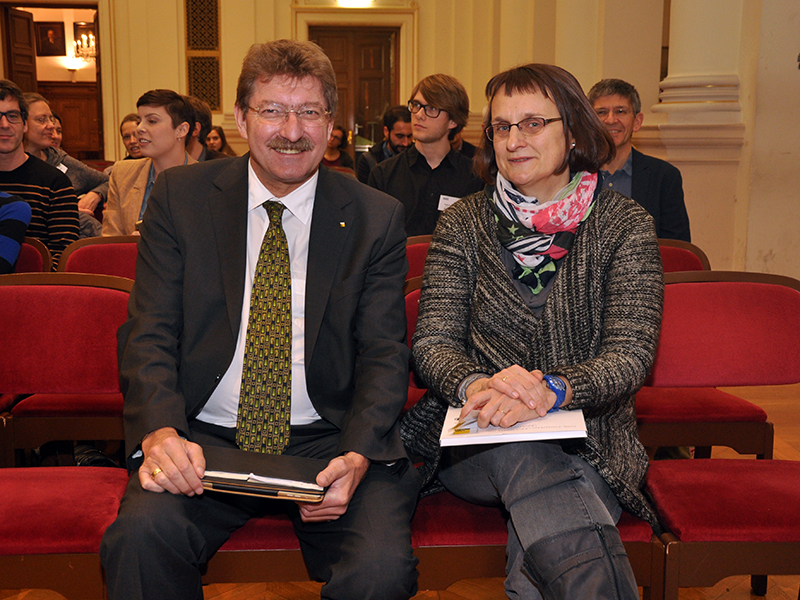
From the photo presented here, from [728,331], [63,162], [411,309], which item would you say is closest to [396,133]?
[63,162]

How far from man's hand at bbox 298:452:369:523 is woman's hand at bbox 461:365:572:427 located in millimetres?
275

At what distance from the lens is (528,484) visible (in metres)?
1.58

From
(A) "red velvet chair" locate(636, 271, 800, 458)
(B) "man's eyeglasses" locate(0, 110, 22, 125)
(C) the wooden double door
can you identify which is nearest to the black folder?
(A) "red velvet chair" locate(636, 271, 800, 458)

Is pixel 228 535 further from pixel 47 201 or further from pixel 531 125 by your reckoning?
pixel 47 201

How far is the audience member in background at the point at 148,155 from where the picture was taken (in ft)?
13.3

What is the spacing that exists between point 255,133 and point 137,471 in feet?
2.82

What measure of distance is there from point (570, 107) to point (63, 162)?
468 centimetres

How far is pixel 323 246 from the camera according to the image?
74.8 inches

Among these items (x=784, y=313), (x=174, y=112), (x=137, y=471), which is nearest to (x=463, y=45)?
(x=174, y=112)

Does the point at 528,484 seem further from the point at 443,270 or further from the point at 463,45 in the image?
the point at 463,45

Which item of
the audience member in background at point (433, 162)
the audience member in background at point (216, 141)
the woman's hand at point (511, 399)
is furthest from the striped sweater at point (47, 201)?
the audience member in background at point (216, 141)

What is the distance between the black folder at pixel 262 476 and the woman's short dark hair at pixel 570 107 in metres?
1.02

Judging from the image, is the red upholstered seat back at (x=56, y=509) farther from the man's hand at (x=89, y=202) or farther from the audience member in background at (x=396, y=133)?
the audience member in background at (x=396, y=133)

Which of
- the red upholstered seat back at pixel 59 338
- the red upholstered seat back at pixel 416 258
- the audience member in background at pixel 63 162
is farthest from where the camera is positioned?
the audience member in background at pixel 63 162
